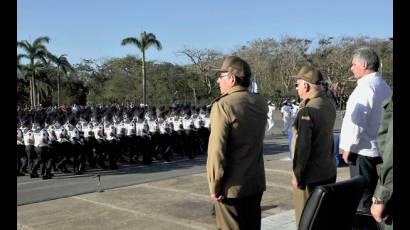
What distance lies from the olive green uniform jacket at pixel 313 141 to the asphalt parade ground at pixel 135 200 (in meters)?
1.87

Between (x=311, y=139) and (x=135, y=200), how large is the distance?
4.89m

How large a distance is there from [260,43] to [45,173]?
142 ft

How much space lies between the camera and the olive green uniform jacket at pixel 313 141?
14.3 ft

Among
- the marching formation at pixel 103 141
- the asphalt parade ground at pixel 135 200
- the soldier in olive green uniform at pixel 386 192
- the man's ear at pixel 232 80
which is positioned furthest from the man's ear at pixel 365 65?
the marching formation at pixel 103 141

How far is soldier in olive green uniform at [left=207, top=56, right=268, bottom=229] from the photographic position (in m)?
3.56

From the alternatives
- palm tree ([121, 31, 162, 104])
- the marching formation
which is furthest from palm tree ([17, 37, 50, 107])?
the marching formation

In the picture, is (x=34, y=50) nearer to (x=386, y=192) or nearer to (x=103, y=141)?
(x=103, y=141)

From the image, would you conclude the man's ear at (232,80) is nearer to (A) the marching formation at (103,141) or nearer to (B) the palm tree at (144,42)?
(A) the marching formation at (103,141)

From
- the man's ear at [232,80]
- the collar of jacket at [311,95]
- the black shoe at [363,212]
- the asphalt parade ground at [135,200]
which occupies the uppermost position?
the man's ear at [232,80]

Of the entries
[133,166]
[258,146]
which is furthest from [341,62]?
[258,146]

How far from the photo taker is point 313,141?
4.46 m

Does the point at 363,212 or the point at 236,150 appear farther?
the point at 363,212

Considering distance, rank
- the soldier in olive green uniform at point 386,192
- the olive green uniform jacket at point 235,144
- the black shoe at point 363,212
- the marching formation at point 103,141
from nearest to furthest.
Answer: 1. the soldier in olive green uniform at point 386,192
2. the olive green uniform jacket at point 235,144
3. the black shoe at point 363,212
4. the marching formation at point 103,141

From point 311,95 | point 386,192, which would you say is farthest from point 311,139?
point 386,192
